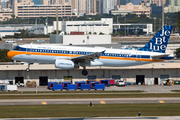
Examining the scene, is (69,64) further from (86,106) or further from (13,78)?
(13,78)

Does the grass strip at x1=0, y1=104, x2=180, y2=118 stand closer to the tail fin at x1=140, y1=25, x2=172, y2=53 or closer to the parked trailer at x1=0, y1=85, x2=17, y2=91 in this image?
the tail fin at x1=140, y1=25, x2=172, y2=53

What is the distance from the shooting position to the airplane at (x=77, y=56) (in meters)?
63.1

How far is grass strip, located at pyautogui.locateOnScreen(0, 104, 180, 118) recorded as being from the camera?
44188mm

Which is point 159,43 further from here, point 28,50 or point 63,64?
point 28,50

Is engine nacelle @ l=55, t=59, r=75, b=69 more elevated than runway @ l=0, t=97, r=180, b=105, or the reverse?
engine nacelle @ l=55, t=59, r=75, b=69

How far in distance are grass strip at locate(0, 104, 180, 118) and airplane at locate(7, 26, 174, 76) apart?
14432 mm

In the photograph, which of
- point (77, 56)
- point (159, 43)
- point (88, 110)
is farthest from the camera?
point (159, 43)

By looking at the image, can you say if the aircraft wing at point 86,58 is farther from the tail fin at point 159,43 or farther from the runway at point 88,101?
the tail fin at point 159,43

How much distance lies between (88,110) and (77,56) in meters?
18.8

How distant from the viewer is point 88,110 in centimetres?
4712

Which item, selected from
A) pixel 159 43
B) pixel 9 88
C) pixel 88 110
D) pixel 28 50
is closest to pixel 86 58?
pixel 28 50

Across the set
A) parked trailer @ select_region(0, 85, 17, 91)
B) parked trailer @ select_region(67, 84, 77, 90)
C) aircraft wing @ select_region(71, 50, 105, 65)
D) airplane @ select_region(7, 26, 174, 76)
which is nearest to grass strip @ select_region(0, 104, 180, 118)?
aircraft wing @ select_region(71, 50, 105, 65)

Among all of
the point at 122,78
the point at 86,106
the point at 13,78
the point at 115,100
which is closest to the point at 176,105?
the point at 115,100

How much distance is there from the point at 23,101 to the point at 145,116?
68.0ft
